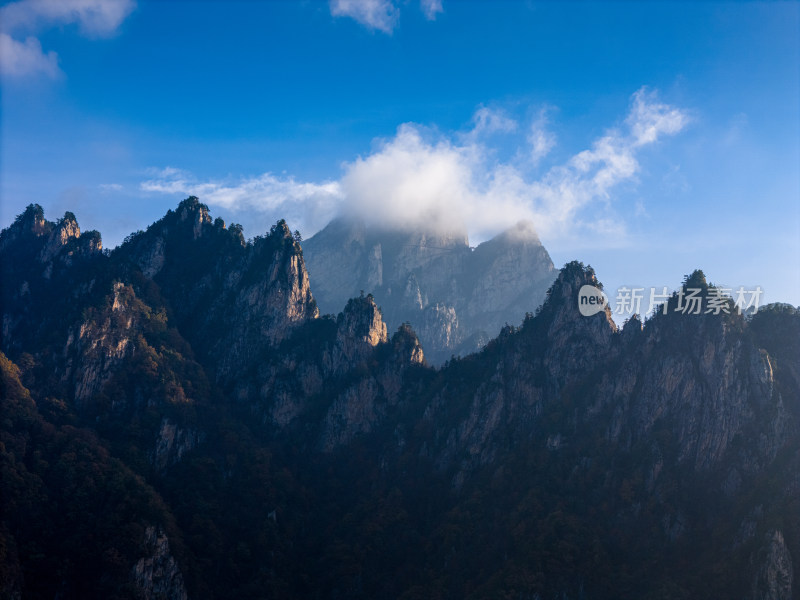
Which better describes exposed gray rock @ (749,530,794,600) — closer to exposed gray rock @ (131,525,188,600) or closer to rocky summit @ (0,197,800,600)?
rocky summit @ (0,197,800,600)

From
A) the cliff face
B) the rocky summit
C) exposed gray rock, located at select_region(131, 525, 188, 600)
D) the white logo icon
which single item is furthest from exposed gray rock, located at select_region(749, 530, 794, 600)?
the cliff face

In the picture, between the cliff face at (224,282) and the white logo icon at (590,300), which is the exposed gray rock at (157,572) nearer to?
the cliff face at (224,282)

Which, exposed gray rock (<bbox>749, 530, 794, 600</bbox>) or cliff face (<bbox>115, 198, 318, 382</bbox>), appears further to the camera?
cliff face (<bbox>115, 198, 318, 382</bbox>)

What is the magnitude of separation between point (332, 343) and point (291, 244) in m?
30.5

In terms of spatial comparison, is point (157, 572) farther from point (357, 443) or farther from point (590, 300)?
point (590, 300)

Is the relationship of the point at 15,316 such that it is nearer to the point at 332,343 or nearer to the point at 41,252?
the point at 41,252

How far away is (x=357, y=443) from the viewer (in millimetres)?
156125

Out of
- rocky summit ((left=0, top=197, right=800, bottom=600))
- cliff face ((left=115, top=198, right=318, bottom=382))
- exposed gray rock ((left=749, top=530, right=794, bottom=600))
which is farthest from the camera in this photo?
cliff face ((left=115, top=198, right=318, bottom=382))

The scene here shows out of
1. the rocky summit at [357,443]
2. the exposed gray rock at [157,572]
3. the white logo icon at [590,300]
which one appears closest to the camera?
the exposed gray rock at [157,572]

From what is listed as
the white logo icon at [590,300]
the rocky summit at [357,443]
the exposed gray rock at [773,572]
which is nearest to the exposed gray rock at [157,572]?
the rocky summit at [357,443]

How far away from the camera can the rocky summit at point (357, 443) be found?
108500 millimetres

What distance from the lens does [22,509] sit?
4309 inches

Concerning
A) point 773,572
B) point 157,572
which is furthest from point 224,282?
point 773,572

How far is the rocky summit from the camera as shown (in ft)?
356
